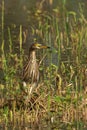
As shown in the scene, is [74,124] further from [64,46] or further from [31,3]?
[31,3]

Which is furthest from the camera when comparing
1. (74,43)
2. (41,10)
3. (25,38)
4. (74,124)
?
(41,10)

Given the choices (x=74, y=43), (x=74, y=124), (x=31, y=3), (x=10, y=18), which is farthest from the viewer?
(x=31, y=3)

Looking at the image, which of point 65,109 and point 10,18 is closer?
point 65,109

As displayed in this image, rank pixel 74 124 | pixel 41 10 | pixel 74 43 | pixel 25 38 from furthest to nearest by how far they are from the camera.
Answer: pixel 41 10 < pixel 25 38 < pixel 74 43 < pixel 74 124

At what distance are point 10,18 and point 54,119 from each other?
7.55 metres

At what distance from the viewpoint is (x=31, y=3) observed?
18.3m

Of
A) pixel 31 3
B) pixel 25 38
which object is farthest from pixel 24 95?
pixel 31 3

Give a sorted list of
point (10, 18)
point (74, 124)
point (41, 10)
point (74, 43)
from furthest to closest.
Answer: point (41, 10)
point (10, 18)
point (74, 43)
point (74, 124)

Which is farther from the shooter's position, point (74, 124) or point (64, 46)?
point (64, 46)

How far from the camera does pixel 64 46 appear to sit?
1256cm

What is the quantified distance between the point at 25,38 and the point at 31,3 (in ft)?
16.3

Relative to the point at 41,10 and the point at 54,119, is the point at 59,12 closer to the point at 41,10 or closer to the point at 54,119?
the point at 41,10

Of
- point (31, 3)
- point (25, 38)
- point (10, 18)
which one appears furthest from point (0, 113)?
point (31, 3)

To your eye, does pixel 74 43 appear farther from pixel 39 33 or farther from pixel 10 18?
pixel 10 18
